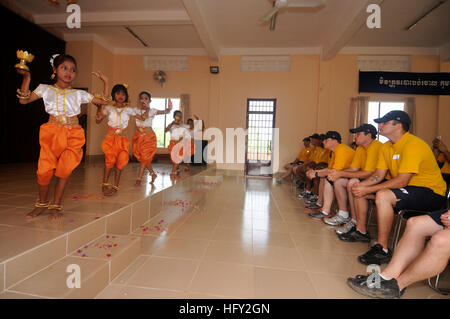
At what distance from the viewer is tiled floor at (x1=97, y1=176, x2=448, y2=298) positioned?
4.65 ft

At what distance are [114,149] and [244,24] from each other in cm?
493

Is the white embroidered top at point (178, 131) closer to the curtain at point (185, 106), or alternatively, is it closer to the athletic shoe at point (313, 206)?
the athletic shoe at point (313, 206)

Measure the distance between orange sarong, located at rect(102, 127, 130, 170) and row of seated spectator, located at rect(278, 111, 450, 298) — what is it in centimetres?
243

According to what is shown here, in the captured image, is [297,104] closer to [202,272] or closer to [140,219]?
[140,219]

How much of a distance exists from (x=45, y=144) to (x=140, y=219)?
3.72ft

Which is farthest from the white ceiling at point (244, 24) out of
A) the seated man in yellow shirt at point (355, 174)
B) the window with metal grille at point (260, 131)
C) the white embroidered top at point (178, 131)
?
the seated man in yellow shirt at point (355, 174)

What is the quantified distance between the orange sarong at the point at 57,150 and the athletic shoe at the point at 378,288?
2.23 m

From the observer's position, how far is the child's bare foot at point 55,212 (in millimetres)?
1769

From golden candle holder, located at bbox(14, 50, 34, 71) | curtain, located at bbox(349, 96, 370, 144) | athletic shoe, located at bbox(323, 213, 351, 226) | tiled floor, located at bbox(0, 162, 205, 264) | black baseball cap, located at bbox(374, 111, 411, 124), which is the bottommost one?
athletic shoe, located at bbox(323, 213, 351, 226)

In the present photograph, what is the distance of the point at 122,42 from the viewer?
734 cm

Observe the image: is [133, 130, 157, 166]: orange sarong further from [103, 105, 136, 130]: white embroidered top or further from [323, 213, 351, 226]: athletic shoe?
[323, 213, 351, 226]: athletic shoe

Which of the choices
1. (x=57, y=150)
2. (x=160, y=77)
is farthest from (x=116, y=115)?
(x=160, y=77)

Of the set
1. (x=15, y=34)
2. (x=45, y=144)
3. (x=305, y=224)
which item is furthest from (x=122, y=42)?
(x=305, y=224)

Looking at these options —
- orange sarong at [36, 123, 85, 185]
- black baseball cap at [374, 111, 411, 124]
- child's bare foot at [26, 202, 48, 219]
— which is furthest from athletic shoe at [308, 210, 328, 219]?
child's bare foot at [26, 202, 48, 219]
